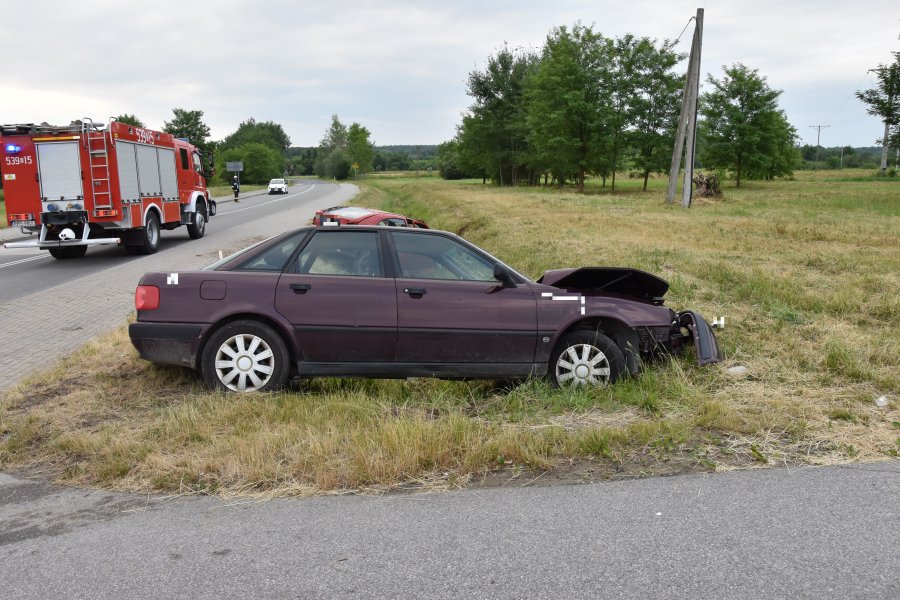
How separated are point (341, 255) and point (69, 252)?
14.9 meters

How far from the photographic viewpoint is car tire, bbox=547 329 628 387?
5953 millimetres

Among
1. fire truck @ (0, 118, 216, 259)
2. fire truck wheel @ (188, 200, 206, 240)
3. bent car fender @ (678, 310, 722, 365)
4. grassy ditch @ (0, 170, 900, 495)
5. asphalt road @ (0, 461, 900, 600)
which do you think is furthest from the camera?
fire truck wheel @ (188, 200, 206, 240)

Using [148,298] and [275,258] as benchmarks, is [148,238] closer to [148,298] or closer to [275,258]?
[148,298]

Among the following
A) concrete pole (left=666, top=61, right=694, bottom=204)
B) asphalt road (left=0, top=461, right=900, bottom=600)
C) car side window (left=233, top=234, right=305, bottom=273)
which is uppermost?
concrete pole (left=666, top=61, right=694, bottom=204)

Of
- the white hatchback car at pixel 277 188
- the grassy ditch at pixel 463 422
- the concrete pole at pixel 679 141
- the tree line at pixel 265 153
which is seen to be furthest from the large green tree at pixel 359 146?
the grassy ditch at pixel 463 422

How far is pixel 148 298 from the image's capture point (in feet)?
19.3

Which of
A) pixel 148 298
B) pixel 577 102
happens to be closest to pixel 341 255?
pixel 148 298

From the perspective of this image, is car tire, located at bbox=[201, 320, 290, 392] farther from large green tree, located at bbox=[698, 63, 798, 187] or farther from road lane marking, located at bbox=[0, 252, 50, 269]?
large green tree, located at bbox=[698, 63, 798, 187]

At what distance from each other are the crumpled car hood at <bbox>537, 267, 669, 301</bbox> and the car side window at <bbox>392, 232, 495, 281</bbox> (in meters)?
0.65

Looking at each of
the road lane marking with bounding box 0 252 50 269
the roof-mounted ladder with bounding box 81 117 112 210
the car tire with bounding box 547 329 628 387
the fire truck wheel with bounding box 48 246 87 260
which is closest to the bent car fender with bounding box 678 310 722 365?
the car tire with bounding box 547 329 628 387

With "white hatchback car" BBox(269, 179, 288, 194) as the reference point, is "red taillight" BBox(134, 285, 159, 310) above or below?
below

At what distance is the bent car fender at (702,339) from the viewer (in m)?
6.28

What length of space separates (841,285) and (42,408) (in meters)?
9.96

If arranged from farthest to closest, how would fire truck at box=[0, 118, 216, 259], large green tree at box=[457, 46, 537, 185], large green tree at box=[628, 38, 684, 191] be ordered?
large green tree at box=[457, 46, 537, 185] < large green tree at box=[628, 38, 684, 191] < fire truck at box=[0, 118, 216, 259]
